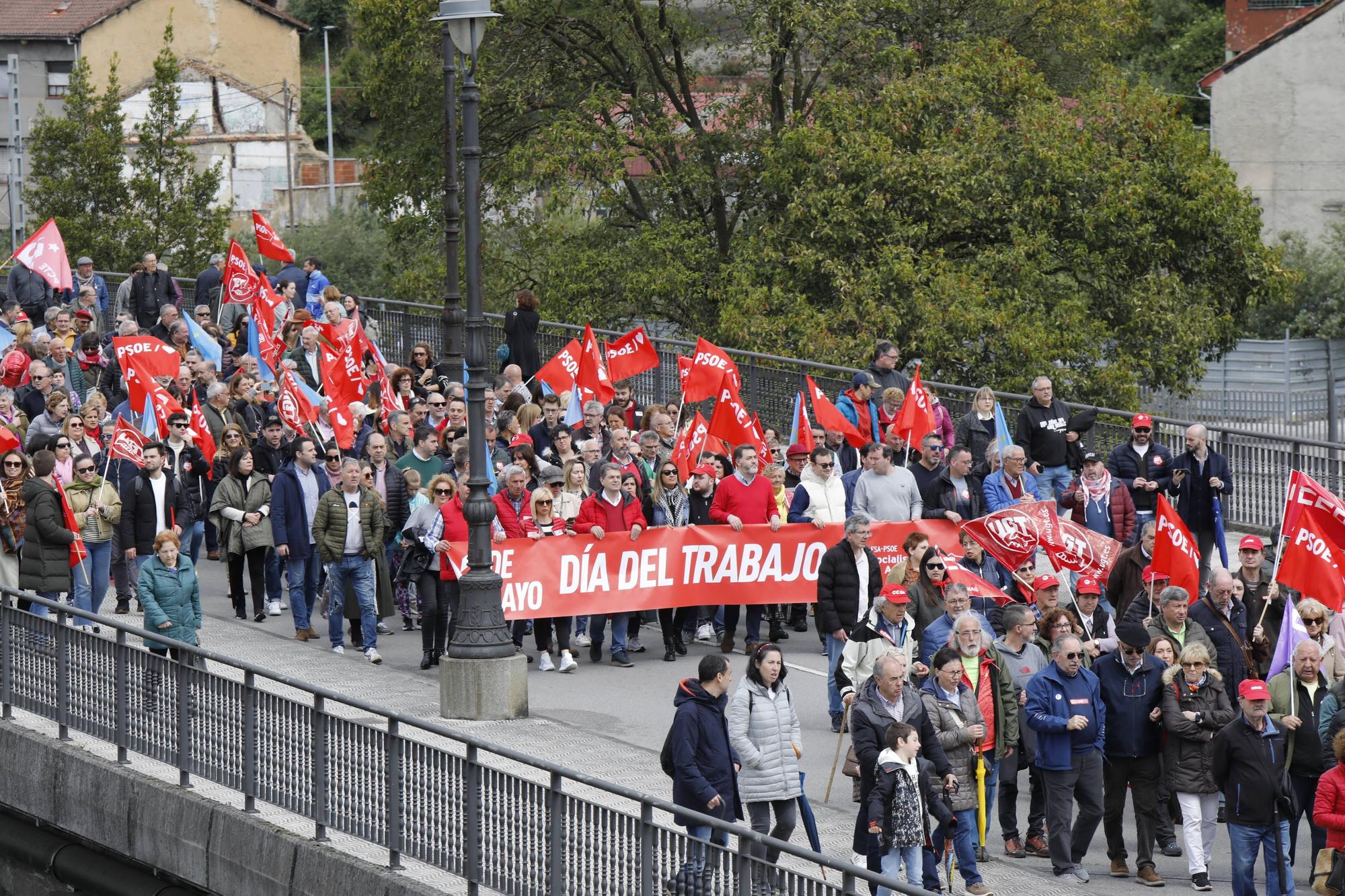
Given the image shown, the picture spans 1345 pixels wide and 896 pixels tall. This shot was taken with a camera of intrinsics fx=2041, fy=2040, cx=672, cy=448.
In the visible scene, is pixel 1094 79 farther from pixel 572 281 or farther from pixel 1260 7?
pixel 1260 7

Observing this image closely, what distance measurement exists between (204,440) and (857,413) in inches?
259

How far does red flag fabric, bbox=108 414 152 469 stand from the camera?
17.9 meters

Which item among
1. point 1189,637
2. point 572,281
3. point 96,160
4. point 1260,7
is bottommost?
point 1189,637

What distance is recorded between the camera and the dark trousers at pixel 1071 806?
1247 centimetres

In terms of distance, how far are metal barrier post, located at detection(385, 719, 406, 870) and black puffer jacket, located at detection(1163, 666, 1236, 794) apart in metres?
4.73

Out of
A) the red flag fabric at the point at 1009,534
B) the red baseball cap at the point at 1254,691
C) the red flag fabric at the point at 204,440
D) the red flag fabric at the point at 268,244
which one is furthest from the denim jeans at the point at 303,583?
the red flag fabric at the point at 268,244

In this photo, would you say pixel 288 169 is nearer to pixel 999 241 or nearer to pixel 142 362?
pixel 999 241

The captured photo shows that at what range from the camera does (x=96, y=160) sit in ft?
129

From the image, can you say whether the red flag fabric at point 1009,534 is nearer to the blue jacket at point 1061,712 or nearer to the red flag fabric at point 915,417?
the blue jacket at point 1061,712

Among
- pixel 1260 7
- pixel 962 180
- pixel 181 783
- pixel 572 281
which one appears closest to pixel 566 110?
pixel 572 281

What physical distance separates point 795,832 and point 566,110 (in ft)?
66.9

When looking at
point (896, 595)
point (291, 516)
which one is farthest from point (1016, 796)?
point (291, 516)

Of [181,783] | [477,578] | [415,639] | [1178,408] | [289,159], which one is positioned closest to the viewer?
[181,783]

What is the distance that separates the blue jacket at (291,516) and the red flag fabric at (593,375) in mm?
4544
